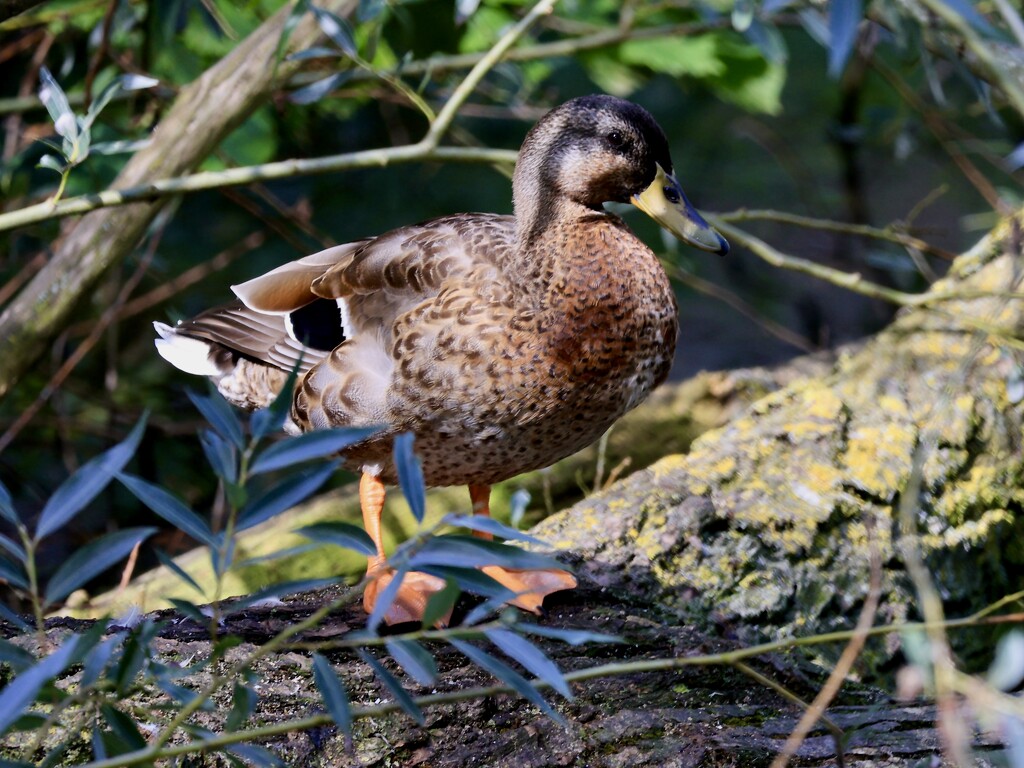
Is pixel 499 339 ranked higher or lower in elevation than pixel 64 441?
higher

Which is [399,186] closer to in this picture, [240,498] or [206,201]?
[206,201]

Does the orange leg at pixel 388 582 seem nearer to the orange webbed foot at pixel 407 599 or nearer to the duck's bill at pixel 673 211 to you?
the orange webbed foot at pixel 407 599

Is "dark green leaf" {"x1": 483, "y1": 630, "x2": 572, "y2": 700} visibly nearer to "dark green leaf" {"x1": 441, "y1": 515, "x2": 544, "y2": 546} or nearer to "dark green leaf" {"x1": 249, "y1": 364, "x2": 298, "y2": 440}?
"dark green leaf" {"x1": 441, "y1": 515, "x2": 544, "y2": 546}

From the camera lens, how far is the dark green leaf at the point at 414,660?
4.04 feet

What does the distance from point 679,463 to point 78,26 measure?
92.7 inches

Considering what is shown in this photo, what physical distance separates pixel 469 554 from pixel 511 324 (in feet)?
3.66

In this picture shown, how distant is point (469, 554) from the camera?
123 cm

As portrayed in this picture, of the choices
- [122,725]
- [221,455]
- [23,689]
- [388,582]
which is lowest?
[388,582]

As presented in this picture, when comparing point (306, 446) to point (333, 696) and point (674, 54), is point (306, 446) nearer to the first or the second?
Result: point (333, 696)

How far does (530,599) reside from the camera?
90.9 inches

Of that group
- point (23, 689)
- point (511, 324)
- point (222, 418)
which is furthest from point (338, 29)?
point (23, 689)

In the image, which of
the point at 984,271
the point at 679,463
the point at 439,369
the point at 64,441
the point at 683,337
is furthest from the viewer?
the point at 683,337

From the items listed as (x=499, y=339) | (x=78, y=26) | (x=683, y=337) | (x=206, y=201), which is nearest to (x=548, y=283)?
(x=499, y=339)

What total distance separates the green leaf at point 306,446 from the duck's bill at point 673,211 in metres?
1.40
